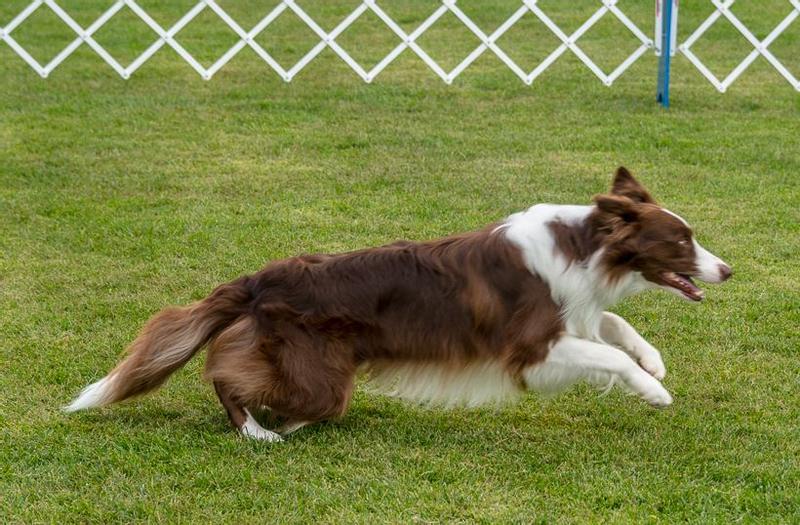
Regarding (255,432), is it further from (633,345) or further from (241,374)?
(633,345)

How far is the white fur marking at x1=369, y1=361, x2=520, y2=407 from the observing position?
4852 mm

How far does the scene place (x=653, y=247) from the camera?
4.66 metres

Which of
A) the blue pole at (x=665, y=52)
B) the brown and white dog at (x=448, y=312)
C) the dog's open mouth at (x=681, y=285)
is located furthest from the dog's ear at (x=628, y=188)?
the blue pole at (x=665, y=52)

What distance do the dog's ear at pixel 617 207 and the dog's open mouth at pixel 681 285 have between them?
282 mm

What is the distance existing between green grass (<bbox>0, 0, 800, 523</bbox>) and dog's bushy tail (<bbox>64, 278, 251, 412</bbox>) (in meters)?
0.16

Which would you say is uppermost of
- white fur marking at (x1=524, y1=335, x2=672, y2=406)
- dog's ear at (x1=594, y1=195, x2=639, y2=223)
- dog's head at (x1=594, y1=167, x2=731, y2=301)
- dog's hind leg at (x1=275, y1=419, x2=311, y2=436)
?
dog's ear at (x1=594, y1=195, x2=639, y2=223)

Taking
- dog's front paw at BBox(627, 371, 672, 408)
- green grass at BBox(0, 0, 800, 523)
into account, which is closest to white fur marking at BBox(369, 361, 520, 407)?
green grass at BBox(0, 0, 800, 523)

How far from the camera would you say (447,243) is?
4828 mm

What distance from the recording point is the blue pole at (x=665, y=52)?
35.4 ft

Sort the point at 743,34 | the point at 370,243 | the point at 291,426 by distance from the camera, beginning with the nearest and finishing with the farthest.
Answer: the point at 291,426
the point at 370,243
the point at 743,34

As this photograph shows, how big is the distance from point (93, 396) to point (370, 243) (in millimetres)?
2812

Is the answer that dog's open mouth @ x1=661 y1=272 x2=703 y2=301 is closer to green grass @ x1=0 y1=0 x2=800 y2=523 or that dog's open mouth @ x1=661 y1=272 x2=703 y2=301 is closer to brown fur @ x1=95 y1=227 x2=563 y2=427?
brown fur @ x1=95 y1=227 x2=563 y2=427

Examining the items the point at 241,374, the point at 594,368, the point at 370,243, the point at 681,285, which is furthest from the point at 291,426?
the point at 370,243

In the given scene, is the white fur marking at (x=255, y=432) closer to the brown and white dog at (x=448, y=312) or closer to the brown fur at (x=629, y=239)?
the brown and white dog at (x=448, y=312)
